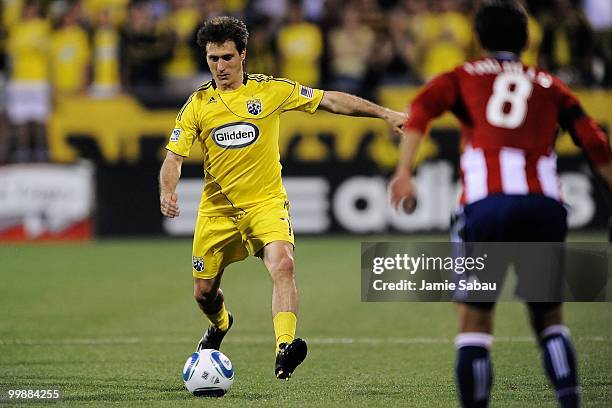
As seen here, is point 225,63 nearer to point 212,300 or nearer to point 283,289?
point 283,289

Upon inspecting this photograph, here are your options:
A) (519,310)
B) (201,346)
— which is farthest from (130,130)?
(201,346)

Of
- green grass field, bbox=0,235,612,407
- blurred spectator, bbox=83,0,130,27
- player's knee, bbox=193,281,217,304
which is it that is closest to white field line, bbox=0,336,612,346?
green grass field, bbox=0,235,612,407

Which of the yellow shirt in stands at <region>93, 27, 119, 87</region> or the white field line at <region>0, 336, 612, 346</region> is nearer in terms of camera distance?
the white field line at <region>0, 336, 612, 346</region>

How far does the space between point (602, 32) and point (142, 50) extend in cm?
686

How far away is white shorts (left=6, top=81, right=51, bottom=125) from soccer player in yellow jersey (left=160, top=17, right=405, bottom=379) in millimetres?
11102

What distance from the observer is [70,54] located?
1870 cm

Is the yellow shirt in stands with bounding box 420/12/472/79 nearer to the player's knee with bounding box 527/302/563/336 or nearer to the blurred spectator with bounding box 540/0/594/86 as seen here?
the blurred spectator with bounding box 540/0/594/86

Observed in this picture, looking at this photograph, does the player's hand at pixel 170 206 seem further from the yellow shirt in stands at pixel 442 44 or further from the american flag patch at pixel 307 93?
the yellow shirt in stands at pixel 442 44

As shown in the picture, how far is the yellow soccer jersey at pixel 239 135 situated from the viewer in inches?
281

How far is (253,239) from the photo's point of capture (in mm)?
7199

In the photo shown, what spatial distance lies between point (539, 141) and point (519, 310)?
6.55 meters

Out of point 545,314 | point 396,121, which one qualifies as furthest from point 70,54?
point 545,314

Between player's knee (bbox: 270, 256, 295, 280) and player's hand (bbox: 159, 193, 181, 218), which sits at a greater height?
player's hand (bbox: 159, 193, 181, 218)

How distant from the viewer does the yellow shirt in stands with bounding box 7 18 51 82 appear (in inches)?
733
